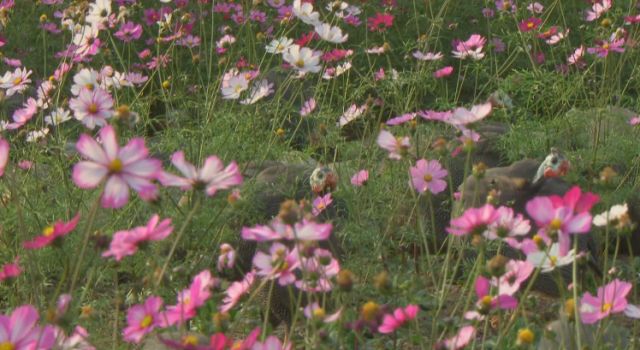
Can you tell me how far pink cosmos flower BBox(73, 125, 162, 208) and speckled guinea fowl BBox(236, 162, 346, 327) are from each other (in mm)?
991

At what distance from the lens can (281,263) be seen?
1521 mm

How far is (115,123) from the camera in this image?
1814mm

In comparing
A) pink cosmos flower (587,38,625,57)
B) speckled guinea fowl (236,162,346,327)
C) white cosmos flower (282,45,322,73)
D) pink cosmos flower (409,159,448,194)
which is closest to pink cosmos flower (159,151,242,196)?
pink cosmos flower (409,159,448,194)

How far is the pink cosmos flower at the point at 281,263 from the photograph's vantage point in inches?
60.8

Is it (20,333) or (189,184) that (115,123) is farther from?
(20,333)

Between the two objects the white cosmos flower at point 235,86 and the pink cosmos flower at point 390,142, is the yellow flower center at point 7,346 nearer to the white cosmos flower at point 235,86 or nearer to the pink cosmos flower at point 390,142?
the pink cosmos flower at point 390,142

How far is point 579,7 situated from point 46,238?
4680 mm

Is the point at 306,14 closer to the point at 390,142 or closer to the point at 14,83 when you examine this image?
the point at 14,83

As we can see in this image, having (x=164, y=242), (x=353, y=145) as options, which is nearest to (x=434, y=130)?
(x=353, y=145)

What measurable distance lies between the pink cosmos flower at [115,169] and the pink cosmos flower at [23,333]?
0.53 feet

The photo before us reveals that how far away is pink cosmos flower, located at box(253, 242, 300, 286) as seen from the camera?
1544mm

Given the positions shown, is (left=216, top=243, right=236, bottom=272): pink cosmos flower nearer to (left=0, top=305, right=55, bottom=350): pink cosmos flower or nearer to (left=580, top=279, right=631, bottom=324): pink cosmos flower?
(left=0, top=305, right=55, bottom=350): pink cosmos flower

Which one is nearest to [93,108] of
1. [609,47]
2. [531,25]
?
[609,47]

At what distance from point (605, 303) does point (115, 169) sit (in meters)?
0.77
